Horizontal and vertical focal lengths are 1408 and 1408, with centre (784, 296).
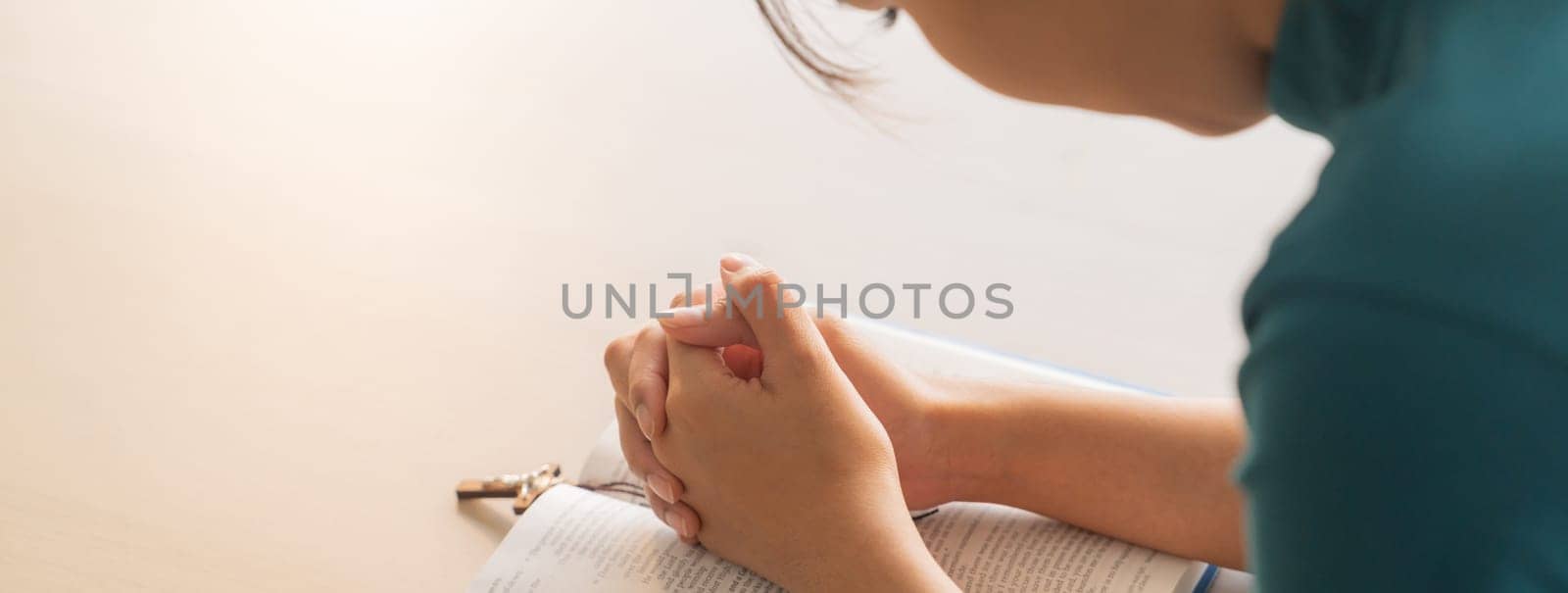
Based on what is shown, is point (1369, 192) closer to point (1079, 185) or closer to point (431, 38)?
point (1079, 185)

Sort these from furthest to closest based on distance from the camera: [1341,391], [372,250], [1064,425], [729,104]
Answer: [729,104], [372,250], [1064,425], [1341,391]

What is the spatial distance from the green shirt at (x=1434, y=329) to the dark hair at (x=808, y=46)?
9.1 inches

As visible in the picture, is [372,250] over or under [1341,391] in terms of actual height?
under

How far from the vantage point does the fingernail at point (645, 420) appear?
703mm

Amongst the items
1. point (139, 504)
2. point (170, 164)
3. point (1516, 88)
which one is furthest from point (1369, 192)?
point (170, 164)

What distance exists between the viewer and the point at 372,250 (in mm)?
992

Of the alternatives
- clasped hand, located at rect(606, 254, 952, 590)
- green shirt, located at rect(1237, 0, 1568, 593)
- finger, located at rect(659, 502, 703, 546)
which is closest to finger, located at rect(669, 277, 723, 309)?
clasped hand, located at rect(606, 254, 952, 590)

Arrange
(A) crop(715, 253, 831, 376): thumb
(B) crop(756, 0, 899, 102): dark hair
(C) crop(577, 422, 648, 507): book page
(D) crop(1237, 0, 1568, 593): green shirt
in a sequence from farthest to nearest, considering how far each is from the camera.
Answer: (C) crop(577, 422, 648, 507): book page, (A) crop(715, 253, 831, 376): thumb, (B) crop(756, 0, 899, 102): dark hair, (D) crop(1237, 0, 1568, 593): green shirt

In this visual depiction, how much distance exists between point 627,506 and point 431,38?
2.18 ft

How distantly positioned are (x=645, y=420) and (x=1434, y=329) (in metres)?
0.44

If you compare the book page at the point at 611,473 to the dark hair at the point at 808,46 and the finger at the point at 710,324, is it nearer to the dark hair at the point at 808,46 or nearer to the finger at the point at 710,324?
the finger at the point at 710,324

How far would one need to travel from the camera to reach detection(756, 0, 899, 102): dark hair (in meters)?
0.56

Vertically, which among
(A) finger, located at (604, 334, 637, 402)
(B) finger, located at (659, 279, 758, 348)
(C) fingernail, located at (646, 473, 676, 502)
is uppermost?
(B) finger, located at (659, 279, 758, 348)

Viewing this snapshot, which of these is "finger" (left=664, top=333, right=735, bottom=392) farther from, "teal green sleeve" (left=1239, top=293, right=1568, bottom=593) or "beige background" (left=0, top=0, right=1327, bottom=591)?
"teal green sleeve" (left=1239, top=293, right=1568, bottom=593)
